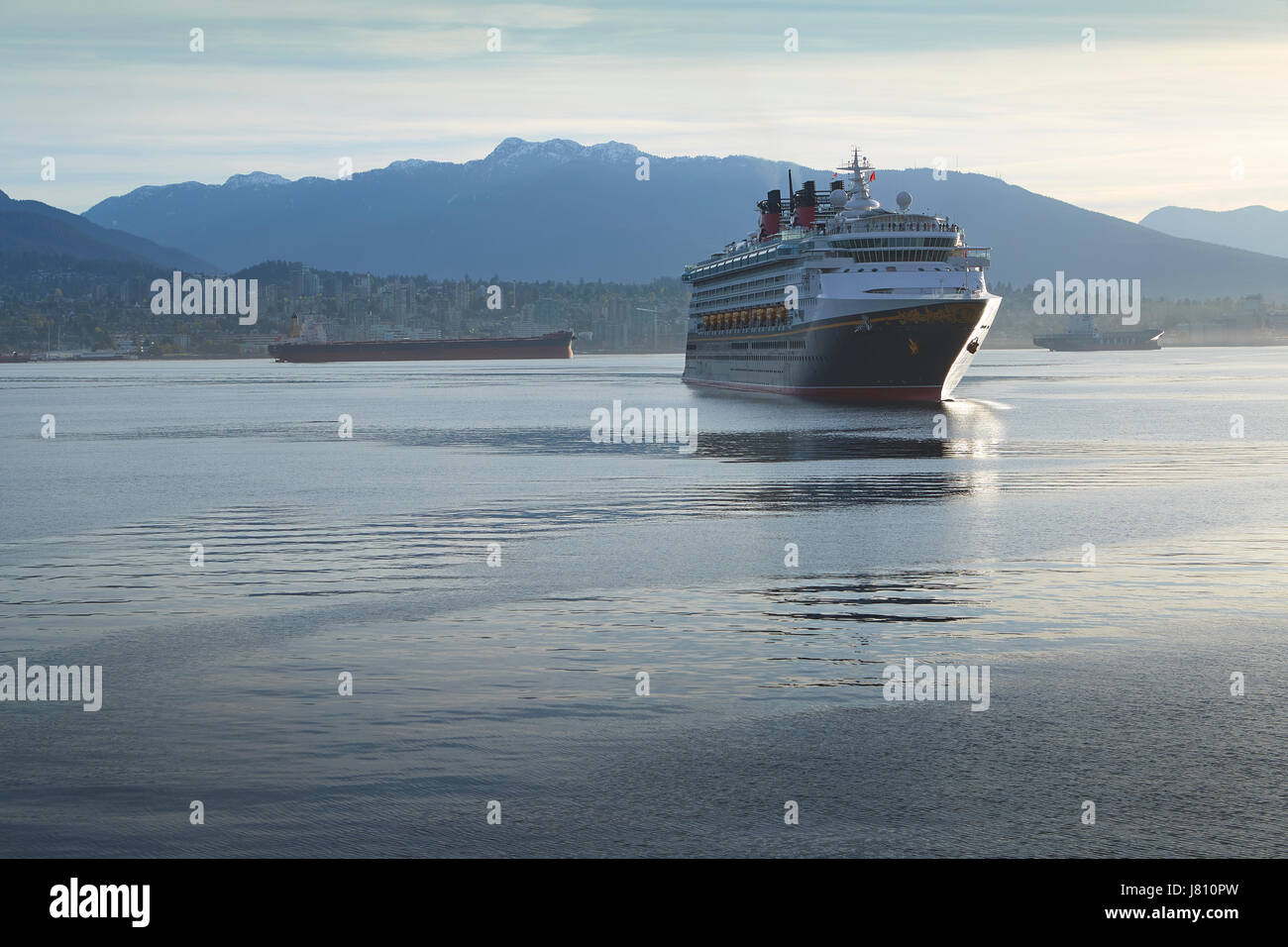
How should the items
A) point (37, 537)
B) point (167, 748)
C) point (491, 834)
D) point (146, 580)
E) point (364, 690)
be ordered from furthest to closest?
point (37, 537), point (146, 580), point (364, 690), point (167, 748), point (491, 834)

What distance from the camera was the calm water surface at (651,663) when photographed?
11.3 metres

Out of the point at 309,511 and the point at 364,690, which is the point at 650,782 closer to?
the point at 364,690

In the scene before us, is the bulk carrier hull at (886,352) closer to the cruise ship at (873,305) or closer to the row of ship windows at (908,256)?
the cruise ship at (873,305)

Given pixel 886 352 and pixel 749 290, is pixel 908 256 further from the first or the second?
pixel 749 290

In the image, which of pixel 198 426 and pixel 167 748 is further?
pixel 198 426

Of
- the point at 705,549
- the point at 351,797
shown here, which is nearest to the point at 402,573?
the point at 705,549

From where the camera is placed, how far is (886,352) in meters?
92.1

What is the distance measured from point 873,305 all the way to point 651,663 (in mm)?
75651

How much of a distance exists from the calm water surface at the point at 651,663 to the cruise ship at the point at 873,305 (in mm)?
46045

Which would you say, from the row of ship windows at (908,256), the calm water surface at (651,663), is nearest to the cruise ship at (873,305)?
the row of ship windows at (908,256)

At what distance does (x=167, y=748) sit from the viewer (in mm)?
13633
